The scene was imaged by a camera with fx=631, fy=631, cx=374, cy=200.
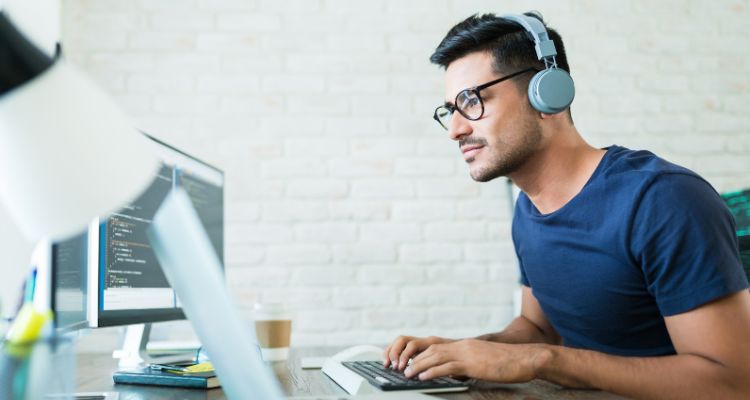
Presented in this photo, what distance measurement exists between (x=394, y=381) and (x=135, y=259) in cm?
60

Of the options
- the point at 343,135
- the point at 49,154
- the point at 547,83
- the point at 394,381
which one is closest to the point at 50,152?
the point at 49,154

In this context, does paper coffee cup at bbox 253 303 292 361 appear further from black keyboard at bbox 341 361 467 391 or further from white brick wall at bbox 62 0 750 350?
white brick wall at bbox 62 0 750 350

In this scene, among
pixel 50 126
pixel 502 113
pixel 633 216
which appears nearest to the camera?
pixel 50 126

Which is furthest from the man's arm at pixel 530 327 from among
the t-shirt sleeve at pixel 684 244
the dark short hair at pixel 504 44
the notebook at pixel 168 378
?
the notebook at pixel 168 378

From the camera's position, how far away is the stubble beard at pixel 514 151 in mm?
1361

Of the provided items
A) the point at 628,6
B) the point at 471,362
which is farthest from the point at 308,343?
the point at 628,6

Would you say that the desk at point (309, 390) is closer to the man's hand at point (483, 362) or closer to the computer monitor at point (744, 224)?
the man's hand at point (483, 362)

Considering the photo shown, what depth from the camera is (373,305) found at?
2209mm

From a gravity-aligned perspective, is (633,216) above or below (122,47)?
below

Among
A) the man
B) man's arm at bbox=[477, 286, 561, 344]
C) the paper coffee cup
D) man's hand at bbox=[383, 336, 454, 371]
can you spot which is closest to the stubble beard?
the man

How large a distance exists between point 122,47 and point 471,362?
5.95 ft

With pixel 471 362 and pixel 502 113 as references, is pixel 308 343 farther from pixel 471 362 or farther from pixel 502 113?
pixel 471 362

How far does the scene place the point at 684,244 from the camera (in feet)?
3.22

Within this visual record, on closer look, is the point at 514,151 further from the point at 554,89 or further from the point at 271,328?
the point at 271,328
